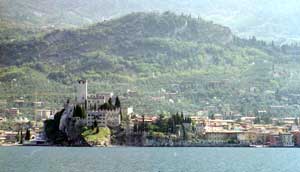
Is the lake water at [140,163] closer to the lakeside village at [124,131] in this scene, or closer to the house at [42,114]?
the lakeside village at [124,131]

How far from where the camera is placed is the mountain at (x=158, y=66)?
151 metres

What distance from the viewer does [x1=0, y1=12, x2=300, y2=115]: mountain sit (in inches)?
5945

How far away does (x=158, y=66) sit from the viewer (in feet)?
563

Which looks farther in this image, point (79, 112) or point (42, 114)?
point (42, 114)

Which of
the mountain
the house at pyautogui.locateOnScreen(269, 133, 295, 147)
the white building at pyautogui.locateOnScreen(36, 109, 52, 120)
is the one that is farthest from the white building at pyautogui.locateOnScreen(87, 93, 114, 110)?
the white building at pyautogui.locateOnScreen(36, 109, 52, 120)

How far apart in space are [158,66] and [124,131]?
7469 centimetres

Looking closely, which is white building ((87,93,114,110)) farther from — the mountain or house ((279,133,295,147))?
Result: the mountain

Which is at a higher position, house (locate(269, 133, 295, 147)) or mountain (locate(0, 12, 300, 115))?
mountain (locate(0, 12, 300, 115))

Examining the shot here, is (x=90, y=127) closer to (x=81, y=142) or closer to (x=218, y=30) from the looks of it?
(x=81, y=142)

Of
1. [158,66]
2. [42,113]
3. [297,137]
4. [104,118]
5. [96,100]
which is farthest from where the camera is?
[158,66]

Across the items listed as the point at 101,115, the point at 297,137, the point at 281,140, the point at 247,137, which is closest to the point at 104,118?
the point at 101,115

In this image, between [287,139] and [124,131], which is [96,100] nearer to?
[124,131]

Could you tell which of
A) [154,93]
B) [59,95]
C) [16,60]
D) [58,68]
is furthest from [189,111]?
[16,60]

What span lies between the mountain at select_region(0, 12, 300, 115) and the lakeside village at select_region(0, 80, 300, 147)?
99.0 feet
